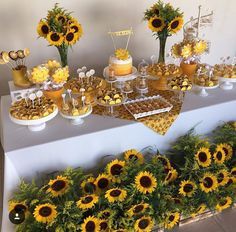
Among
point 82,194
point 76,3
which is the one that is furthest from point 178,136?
point 76,3

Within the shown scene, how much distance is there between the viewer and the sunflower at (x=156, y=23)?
5.10ft

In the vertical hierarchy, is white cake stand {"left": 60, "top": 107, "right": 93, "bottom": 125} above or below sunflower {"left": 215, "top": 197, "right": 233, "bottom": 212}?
above

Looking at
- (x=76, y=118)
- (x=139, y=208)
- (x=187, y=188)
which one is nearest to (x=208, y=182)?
(x=187, y=188)

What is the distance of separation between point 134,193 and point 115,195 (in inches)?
3.6

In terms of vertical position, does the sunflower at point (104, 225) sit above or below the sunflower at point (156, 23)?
below

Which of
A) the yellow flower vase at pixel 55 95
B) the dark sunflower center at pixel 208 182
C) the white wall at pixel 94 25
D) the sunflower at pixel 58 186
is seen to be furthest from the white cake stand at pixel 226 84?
the sunflower at pixel 58 186

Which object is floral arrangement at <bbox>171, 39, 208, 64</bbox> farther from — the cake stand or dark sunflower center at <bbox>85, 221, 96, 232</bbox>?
dark sunflower center at <bbox>85, 221, 96, 232</bbox>

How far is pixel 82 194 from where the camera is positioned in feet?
4.11

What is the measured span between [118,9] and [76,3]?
0.31 m

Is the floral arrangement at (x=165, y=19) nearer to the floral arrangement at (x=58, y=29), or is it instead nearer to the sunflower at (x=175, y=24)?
the sunflower at (x=175, y=24)

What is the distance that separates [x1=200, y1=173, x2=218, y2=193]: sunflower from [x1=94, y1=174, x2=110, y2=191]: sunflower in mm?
452

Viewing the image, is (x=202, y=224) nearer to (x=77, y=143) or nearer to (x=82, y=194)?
(x=82, y=194)

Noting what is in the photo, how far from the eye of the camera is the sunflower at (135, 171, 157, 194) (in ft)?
3.91

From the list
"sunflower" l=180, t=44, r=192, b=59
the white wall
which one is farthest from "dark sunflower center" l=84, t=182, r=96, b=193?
the white wall
